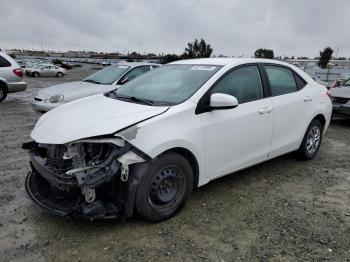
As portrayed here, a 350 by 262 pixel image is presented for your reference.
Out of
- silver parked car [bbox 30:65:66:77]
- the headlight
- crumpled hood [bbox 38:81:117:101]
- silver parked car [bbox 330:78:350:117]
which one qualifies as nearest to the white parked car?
crumpled hood [bbox 38:81:117:101]

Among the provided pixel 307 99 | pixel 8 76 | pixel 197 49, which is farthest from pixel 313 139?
pixel 197 49

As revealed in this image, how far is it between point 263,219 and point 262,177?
1.27 metres

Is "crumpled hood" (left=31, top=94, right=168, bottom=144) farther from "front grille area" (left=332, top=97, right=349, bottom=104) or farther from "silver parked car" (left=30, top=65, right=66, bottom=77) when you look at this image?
"silver parked car" (left=30, top=65, right=66, bottom=77)

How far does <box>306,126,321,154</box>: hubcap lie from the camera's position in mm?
5375

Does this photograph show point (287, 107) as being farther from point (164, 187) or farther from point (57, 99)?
point (57, 99)

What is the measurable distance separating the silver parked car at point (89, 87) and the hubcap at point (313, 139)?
14.2 ft

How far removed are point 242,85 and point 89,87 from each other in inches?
176

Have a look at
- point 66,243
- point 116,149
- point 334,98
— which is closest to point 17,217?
point 66,243

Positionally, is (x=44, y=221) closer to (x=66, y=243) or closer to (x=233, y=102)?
(x=66, y=243)

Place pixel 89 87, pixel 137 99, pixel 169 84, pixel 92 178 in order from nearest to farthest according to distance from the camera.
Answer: pixel 92 178, pixel 137 99, pixel 169 84, pixel 89 87

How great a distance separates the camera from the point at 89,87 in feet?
25.2

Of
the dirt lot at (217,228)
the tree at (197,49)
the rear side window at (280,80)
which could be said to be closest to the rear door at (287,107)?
the rear side window at (280,80)

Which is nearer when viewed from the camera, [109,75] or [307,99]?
[307,99]

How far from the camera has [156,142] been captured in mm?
3180
